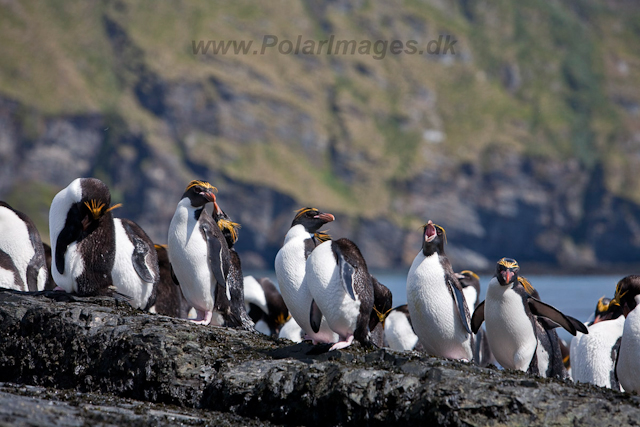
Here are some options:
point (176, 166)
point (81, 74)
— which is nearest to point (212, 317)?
point (176, 166)

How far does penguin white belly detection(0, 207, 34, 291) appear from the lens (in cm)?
995

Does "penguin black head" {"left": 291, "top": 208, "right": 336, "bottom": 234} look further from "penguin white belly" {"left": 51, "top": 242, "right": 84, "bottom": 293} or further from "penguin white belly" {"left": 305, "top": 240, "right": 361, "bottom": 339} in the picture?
"penguin white belly" {"left": 51, "top": 242, "right": 84, "bottom": 293}

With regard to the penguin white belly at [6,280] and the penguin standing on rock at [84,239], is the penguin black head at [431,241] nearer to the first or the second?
the penguin standing on rock at [84,239]

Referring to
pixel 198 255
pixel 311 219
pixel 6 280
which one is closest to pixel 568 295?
pixel 311 219

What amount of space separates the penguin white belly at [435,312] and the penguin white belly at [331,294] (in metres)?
1.10

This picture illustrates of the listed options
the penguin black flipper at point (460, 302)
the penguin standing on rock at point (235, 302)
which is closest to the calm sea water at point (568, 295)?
the penguin black flipper at point (460, 302)

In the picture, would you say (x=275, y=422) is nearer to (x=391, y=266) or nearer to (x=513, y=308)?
(x=513, y=308)

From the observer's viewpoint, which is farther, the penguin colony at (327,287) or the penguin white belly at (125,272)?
the penguin white belly at (125,272)

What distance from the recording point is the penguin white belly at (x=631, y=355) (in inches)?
296

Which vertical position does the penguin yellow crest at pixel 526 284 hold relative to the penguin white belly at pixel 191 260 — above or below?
above

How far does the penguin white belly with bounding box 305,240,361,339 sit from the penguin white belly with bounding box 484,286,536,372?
1839 millimetres

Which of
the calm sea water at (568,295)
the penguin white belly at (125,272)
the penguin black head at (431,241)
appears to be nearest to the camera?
the penguin black head at (431,241)

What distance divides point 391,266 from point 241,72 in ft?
172

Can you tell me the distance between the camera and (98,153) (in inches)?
6038
